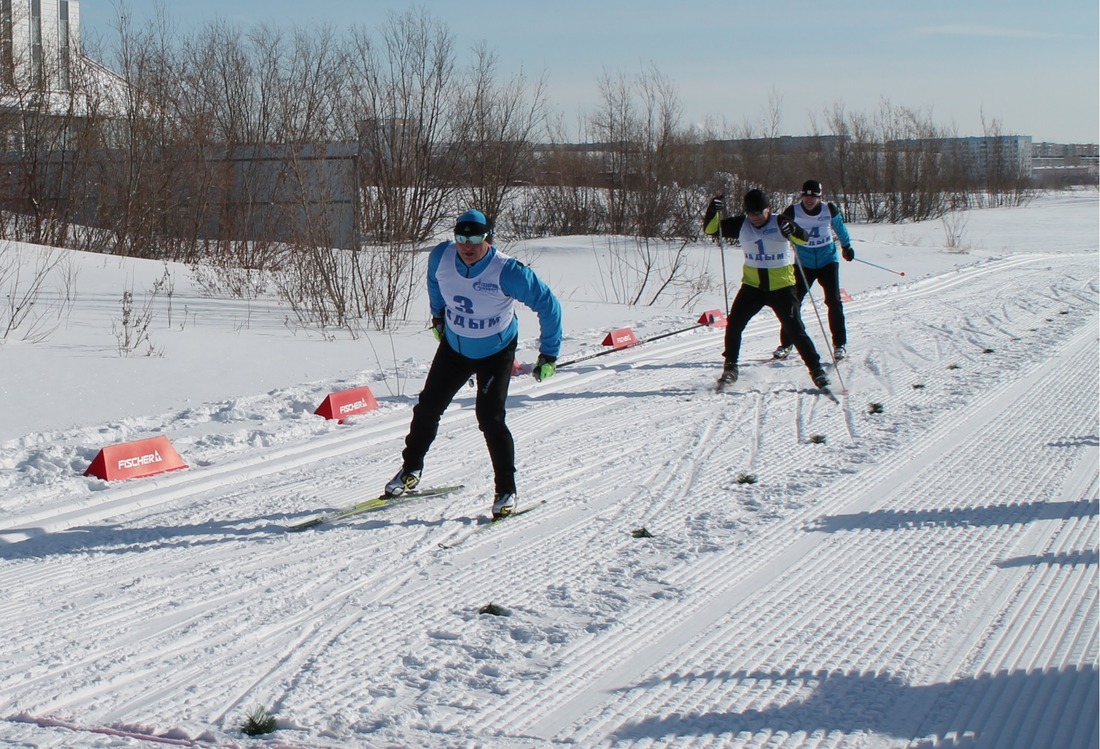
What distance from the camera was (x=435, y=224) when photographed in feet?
90.2

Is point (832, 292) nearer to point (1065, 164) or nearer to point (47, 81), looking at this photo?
point (47, 81)

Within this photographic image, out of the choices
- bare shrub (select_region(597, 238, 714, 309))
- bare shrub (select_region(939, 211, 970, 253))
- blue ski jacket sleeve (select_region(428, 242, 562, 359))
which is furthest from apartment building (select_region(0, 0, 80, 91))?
bare shrub (select_region(939, 211, 970, 253))

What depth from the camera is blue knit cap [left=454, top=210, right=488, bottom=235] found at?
17.7ft

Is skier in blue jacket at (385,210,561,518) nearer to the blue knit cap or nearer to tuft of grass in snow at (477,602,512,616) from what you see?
the blue knit cap

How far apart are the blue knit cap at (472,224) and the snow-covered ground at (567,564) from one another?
155cm

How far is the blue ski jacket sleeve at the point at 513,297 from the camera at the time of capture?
5.57 m

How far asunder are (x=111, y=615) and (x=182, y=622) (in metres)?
0.32

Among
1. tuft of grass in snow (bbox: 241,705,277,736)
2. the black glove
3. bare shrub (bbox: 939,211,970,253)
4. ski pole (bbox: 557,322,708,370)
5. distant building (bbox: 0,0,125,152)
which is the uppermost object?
distant building (bbox: 0,0,125,152)

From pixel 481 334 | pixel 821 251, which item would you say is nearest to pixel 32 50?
pixel 821 251

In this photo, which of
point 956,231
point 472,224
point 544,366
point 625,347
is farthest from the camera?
point 956,231

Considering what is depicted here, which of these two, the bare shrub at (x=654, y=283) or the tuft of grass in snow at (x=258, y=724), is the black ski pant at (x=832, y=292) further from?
the tuft of grass in snow at (x=258, y=724)

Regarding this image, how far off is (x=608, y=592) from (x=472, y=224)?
1931mm

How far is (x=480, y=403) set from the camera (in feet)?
19.1

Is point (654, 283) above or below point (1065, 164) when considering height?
below
